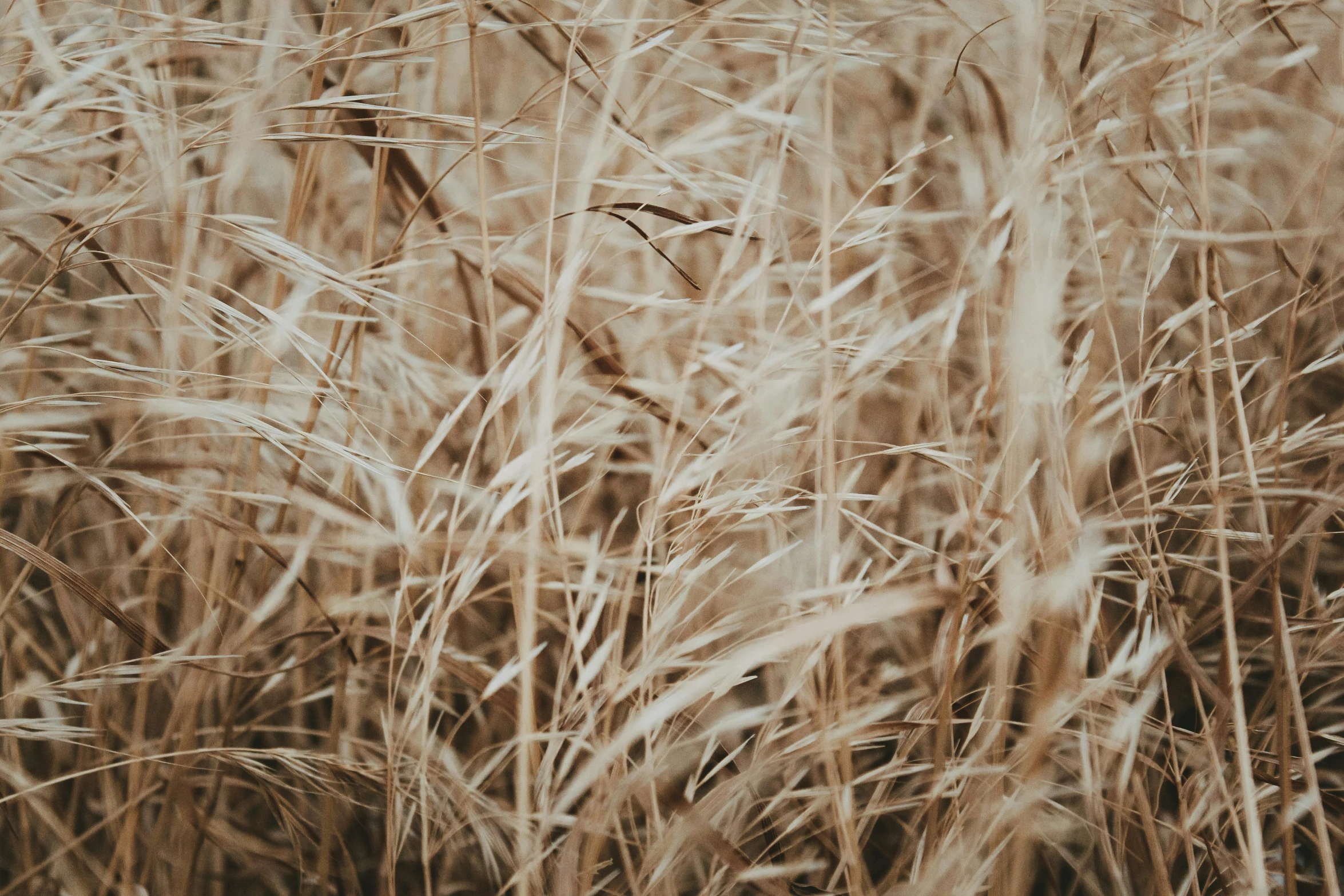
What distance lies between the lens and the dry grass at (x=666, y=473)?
0.36m

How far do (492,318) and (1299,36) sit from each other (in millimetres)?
802

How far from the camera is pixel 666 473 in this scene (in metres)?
0.41

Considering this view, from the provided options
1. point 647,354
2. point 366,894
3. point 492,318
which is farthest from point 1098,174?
point 366,894

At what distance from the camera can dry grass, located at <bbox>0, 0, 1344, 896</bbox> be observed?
0.36 metres

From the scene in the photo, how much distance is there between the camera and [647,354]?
625 mm

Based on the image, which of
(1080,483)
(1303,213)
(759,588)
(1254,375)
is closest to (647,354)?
(759,588)

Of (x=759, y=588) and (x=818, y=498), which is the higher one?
(x=818, y=498)

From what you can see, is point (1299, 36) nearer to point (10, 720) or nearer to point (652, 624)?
point (652, 624)

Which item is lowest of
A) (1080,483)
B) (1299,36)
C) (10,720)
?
(10,720)

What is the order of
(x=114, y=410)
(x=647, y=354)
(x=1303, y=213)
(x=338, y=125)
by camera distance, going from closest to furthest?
(x=114, y=410), (x=338, y=125), (x=647, y=354), (x=1303, y=213)

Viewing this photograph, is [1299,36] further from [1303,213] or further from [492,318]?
[492,318]

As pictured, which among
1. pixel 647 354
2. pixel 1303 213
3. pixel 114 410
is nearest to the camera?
pixel 114 410

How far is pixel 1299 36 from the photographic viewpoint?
0.66 metres

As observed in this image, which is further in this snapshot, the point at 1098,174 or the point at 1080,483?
the point at 1098,174
